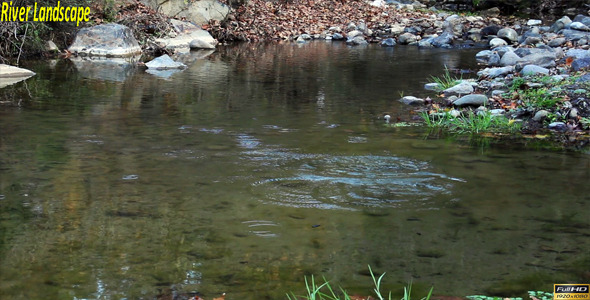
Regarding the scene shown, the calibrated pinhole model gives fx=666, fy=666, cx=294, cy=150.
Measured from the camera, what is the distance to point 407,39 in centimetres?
1697

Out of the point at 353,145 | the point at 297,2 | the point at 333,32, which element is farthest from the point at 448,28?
the point at 353,145

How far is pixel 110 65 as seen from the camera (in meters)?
11.4

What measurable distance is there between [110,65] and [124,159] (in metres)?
6.77

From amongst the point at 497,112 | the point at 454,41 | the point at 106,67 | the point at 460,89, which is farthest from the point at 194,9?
the point at 497,112

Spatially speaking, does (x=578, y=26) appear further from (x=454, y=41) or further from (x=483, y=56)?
(x=483, y=56)

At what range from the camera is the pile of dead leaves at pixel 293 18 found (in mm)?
17203

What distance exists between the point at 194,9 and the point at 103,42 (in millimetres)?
4107

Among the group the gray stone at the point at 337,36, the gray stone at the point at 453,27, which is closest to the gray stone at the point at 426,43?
the gray stone at the point at 453,27

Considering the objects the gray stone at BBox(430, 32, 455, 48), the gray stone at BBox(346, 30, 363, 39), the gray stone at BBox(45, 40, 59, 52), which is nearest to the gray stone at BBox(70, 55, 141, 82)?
the gray stone at BBox(45, 40, 59, 52)

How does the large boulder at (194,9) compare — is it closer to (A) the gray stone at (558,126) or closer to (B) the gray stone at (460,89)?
(B) the gray stone at (460,89)

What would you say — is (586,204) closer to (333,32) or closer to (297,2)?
(333,32)

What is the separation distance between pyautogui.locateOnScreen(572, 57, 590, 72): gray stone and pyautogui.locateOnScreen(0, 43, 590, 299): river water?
275 cm

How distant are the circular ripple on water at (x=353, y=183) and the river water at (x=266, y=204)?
0.01 m

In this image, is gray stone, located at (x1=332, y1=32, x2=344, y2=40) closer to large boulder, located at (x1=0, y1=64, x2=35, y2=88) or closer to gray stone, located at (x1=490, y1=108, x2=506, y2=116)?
large boulder, located at (x1=0, y1=64, x2=35, y2=88)
